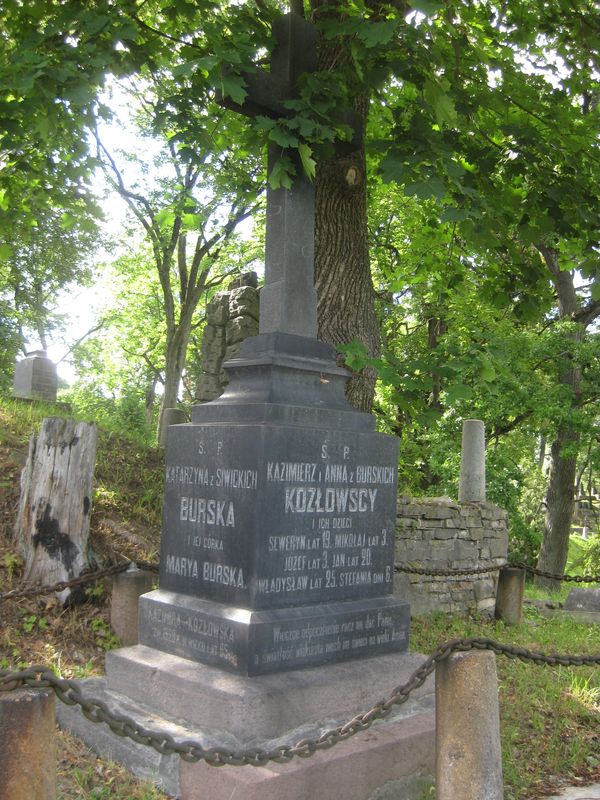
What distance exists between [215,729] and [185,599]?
82 cm

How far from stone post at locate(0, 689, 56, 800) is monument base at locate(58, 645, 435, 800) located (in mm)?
1131

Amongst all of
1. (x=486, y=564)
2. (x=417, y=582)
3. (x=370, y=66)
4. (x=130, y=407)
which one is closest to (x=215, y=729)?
(x=370, y=66)

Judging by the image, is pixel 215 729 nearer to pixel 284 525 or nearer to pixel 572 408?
pixel 284 525

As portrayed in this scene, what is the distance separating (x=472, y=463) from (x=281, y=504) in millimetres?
6490

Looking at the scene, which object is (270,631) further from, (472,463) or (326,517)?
(472,463)

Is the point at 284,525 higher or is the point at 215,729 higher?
the point at 284,525

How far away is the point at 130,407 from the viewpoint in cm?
1303

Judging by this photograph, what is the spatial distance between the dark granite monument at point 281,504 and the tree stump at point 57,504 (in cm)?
192

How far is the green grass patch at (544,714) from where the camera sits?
4164 millimetres

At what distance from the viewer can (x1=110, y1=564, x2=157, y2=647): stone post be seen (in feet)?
17.6

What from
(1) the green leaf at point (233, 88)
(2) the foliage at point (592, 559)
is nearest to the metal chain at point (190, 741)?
(1) the green leaf at point (233, 88)

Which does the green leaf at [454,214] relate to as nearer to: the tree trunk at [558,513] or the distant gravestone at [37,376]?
the distant gravestone at [37,376]

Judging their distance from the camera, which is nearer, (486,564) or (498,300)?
(498,300)

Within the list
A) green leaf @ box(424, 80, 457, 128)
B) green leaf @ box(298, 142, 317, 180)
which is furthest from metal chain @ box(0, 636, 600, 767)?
green leaf @ box(424, 80, 457, 128)
